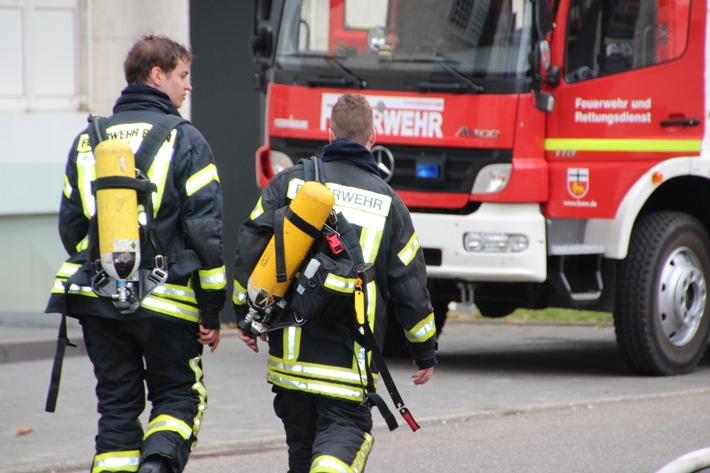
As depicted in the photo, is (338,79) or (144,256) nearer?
(144,256)

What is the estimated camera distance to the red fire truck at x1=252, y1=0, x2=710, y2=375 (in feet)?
27.6

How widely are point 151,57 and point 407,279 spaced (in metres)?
1.25

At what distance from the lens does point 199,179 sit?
15.5 ft

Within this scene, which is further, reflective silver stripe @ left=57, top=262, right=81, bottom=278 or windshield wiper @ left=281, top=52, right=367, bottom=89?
windshield wiper @ left=281, top=52, right=367, bottom=89

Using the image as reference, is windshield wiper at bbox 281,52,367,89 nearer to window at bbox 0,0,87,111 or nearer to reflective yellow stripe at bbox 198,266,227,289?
window at bbox 0,0,87,111

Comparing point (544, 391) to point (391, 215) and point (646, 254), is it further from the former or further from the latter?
point (391, 215)

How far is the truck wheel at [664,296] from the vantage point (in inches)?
343

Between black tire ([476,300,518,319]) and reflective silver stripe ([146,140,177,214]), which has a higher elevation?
reflective silver stripe ([146,140,177,214])

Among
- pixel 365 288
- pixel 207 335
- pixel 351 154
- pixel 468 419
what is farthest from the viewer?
pixel 468 419

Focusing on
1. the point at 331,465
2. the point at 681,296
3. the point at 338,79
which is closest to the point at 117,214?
the point at 331,465

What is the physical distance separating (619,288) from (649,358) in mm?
513

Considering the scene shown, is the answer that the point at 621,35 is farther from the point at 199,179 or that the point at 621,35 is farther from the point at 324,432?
the point at 324,432

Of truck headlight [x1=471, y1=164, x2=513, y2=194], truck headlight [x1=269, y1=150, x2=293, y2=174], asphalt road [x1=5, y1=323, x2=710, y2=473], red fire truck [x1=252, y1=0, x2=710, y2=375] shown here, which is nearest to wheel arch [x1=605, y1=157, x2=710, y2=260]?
red fire truck [x1=252, y1=0, x2=710, y2=375]

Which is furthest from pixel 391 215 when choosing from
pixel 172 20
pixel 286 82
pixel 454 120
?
pixel 172 20
